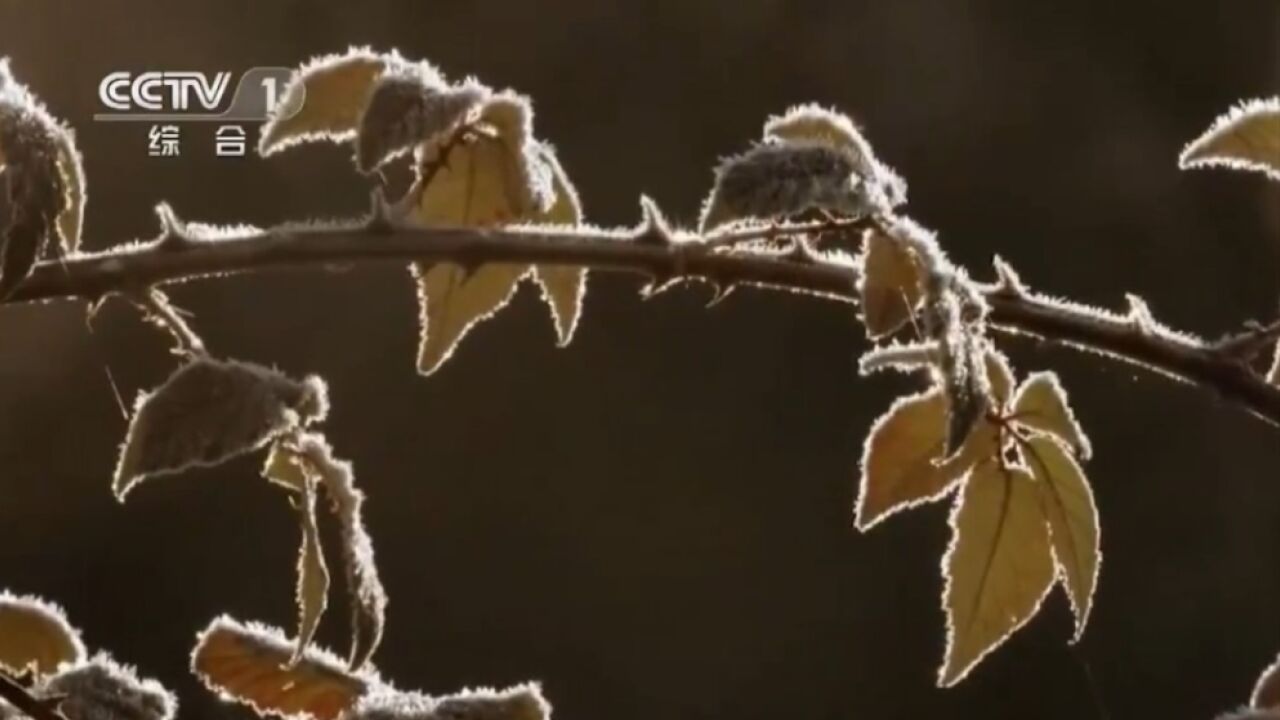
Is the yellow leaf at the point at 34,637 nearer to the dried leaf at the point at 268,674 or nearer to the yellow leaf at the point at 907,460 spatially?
the dried leaf at the point at 268,674

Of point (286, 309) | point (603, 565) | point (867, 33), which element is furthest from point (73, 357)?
point (867, 33)

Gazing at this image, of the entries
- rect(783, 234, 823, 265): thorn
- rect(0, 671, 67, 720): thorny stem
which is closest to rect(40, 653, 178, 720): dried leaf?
rect(0, 671, 67, 720): thorny stem

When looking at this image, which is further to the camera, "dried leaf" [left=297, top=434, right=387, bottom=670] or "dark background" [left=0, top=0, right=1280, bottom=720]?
"dark background" [left=0, top=0, right=1280, bottom=720]

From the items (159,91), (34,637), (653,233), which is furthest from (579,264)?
(159,91)

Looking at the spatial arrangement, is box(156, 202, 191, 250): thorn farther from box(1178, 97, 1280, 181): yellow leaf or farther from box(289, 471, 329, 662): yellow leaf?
box(1178, 97, 1280, 181): yellow leaf

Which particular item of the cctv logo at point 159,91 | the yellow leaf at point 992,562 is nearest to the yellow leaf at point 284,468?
the yellow leaf at point 992,562

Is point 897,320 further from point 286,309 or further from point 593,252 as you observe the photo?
point 286,309

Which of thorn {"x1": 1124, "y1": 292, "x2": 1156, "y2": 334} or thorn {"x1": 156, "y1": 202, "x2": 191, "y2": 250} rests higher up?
thorn {"x1": 156, "y1": 202, "x2": 191, "y2": 250}
